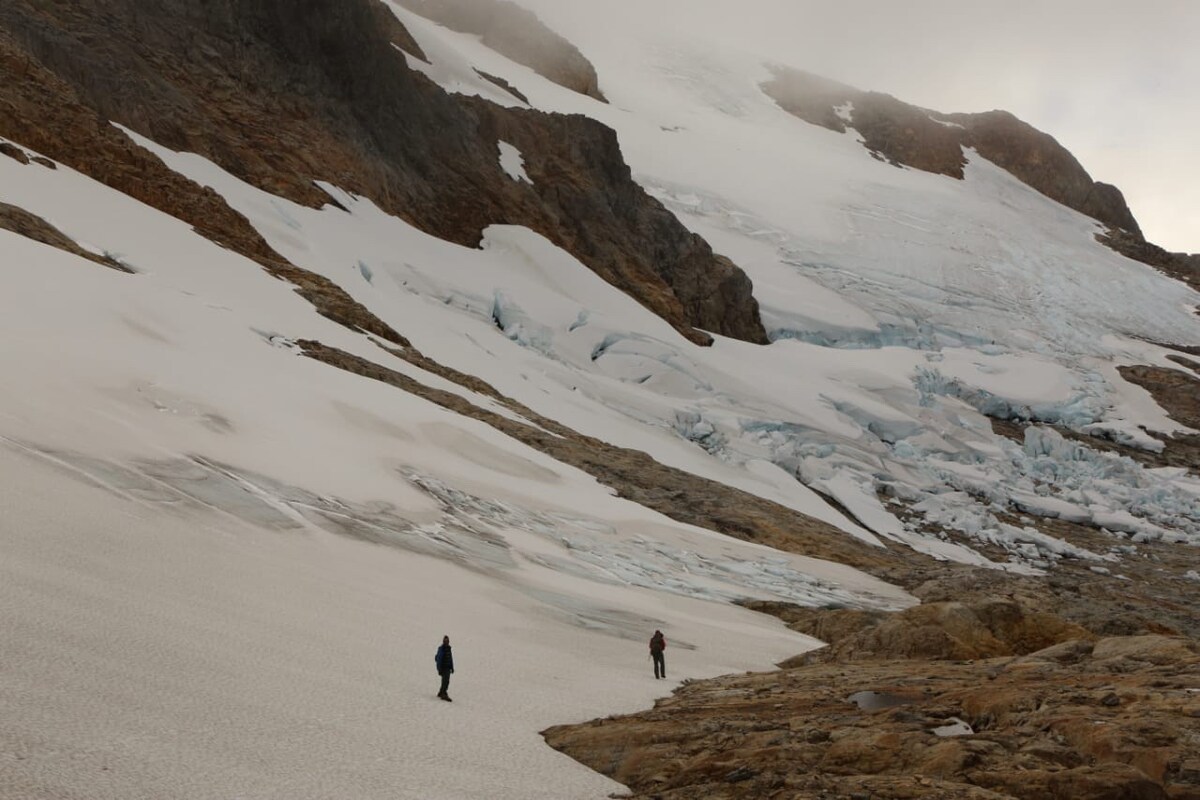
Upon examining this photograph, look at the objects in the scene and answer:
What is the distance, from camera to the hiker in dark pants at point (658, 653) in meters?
15.3

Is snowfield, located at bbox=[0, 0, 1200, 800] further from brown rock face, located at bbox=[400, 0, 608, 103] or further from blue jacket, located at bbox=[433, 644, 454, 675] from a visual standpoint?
brown rock face, located at bbox=[400, 0, 608, 103]

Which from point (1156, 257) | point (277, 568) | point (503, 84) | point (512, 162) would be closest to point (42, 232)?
point (277, 568)

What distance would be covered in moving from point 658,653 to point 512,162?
54.0 m

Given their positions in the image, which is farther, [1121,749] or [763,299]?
[763,299]

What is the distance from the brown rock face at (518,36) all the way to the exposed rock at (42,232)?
7358 centimetres

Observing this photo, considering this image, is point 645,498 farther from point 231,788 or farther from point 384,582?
point 231,788

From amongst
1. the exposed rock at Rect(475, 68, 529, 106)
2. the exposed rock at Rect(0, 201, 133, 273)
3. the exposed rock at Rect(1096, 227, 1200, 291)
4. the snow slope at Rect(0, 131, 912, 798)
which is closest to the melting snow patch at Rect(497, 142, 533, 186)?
the exposed rock at Rect(475, 68, 529, 106)

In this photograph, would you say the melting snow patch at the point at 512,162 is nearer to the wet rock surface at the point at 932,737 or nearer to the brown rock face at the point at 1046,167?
the wet rock surface at the point at 932,737

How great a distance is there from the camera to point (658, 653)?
15484mm

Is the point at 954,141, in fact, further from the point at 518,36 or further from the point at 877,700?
the point at 877,700

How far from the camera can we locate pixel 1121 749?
8781mm

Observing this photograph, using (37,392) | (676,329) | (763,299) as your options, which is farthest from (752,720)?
(763,299)

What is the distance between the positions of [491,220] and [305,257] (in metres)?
18.1

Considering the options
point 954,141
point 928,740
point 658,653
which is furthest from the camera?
point 954,141
